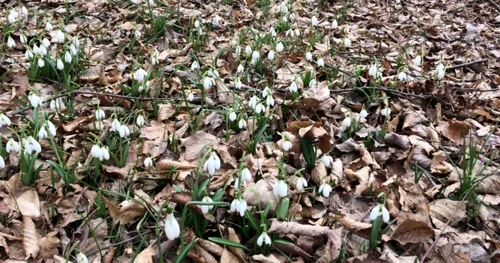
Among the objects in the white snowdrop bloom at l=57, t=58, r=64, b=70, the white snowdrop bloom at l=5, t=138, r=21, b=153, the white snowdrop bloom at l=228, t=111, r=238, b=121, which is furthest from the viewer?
the white snowdrop bloom at l=57, t=58, r=64, b=70

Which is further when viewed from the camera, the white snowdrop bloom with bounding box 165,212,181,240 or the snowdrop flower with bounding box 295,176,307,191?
the snowdrop flower with bounding box 295,176,307,191

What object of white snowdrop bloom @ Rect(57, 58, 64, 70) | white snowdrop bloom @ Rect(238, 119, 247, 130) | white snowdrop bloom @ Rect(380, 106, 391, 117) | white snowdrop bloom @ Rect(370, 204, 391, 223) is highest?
white snowdrop bloom @ Rect(57, 58, 64, 70)

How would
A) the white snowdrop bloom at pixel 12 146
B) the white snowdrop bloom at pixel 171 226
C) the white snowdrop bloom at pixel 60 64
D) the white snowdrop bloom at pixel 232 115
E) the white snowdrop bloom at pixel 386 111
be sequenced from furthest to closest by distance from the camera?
the white snowdrop bloom at pixel 60 64, the white snowdrop bloom at pixel 386 111, the white snowdrop bloom at pixel 232 115, the white snowdrop bloom at pixel 12 146, the white snowdrop bloom at pixel 171 226

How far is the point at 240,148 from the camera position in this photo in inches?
102

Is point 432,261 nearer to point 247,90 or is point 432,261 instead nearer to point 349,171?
point 349,171

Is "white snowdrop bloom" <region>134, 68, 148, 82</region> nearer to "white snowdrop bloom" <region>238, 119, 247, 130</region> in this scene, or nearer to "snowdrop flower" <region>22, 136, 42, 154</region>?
"white snowdrop bloom" <region>238, 119, 247, 130</region>

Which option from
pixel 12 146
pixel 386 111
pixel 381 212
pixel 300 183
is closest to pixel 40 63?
pixel 12 146

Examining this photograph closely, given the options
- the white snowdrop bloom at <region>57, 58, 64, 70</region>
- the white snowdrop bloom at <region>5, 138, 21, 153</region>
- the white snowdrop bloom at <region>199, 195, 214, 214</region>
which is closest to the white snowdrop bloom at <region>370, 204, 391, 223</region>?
the white snowdrop bloom at <region>199, 195, 214, 214</region>

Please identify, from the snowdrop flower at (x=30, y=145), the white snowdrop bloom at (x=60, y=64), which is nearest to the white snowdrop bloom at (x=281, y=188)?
the snowdrop flower at (x=30, y=145)

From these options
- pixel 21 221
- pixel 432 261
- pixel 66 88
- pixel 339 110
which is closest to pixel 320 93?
pixel 339 110

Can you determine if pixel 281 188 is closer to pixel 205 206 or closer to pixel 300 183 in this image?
pixel 300 183

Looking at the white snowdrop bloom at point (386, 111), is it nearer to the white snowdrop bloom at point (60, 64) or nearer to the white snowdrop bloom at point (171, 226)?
the white snowdrop bloom at point (171, 226)

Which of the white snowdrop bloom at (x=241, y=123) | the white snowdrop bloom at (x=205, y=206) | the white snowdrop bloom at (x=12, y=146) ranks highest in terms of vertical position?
the white snowdrop bloom at (x=12, y=146)

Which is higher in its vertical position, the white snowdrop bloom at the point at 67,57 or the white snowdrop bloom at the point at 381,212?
the white snowdrop bloom at the point at 67,57
